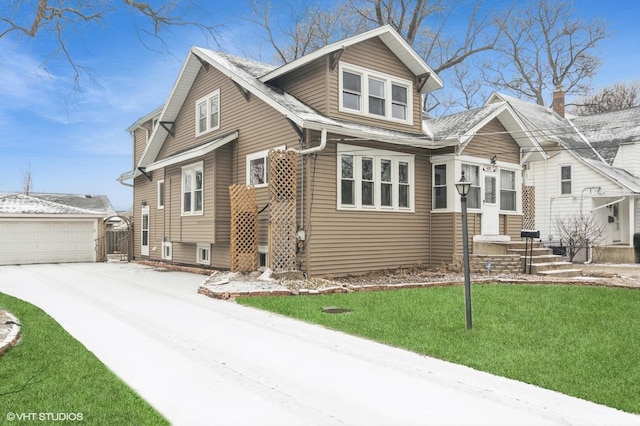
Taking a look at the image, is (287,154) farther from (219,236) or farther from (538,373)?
(538,373)

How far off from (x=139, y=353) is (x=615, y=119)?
28.4 metres

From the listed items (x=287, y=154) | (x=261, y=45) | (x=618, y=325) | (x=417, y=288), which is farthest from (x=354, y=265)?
(x=261, y=45)

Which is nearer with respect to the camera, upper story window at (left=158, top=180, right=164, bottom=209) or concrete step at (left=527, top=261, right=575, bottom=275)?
concrete step at (left=527, top=261, right=575, bottom=275)

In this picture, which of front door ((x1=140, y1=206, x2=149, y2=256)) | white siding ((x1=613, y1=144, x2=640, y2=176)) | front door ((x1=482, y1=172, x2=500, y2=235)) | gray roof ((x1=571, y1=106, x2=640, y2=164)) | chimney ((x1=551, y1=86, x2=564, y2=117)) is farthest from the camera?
chimney ((x1=551, y1=86, x2=564, y2=117))


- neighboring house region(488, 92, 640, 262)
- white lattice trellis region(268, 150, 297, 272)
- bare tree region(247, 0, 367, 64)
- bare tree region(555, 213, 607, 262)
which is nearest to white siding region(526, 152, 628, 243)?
neighboring house region(488, 92, 640, 262)

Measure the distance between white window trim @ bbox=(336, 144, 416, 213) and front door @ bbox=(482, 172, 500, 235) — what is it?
2536 millimetres

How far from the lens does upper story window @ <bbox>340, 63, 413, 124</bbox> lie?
1412cm

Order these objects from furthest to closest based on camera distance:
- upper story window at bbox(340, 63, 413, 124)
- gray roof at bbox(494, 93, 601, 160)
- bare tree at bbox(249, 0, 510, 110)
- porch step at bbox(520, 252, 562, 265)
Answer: bare tree at bbox(249, 0, 510, 110) → gray roof at bbox(494, 93, 601, 160) → porch step at bbox(520, 252, 562, 265) → upper story window at bbox(340, 63, 413, 124)

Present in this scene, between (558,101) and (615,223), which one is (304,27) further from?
(615,223)

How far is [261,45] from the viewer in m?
29.5

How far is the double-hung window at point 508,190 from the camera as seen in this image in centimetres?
1655

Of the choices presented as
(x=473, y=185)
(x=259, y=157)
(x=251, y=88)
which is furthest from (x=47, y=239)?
(x=473, y=185)

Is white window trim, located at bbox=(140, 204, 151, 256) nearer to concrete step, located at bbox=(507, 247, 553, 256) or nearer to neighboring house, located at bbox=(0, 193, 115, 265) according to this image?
neighboring house, located at bbox=(0, 193, 115, 265)

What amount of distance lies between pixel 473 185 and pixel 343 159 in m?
4.69
